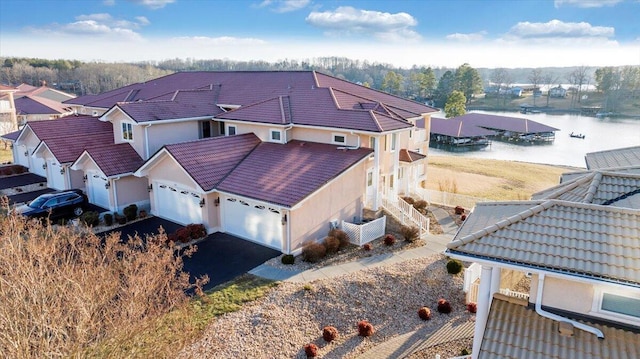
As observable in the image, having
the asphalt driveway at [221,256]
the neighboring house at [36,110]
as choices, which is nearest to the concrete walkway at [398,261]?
the asphalt driveway at [221,256]

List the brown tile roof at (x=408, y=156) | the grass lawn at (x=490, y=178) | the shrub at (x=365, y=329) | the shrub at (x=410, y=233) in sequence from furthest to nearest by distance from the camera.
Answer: the grass lawn at (x=490, y=178), the brown tile roof at (x=408, y=156), the shrub at (x=410, y=233), the shrub at (x=365, y=329)

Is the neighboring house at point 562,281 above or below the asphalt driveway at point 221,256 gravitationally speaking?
above

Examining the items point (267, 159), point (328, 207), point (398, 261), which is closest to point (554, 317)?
point (398, 261)

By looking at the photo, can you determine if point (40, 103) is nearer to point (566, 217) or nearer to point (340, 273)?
point (340, 273)

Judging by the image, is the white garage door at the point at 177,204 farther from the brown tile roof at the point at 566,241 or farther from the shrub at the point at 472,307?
the brown tile roof at the point at 566,241

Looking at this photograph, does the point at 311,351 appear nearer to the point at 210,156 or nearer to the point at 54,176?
the point at 210,156

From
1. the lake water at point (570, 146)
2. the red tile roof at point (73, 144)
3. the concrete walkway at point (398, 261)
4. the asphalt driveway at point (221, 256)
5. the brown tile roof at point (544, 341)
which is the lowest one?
the lake water at point (570, 146)

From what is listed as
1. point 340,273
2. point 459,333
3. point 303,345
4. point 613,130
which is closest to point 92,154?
point 340,273
